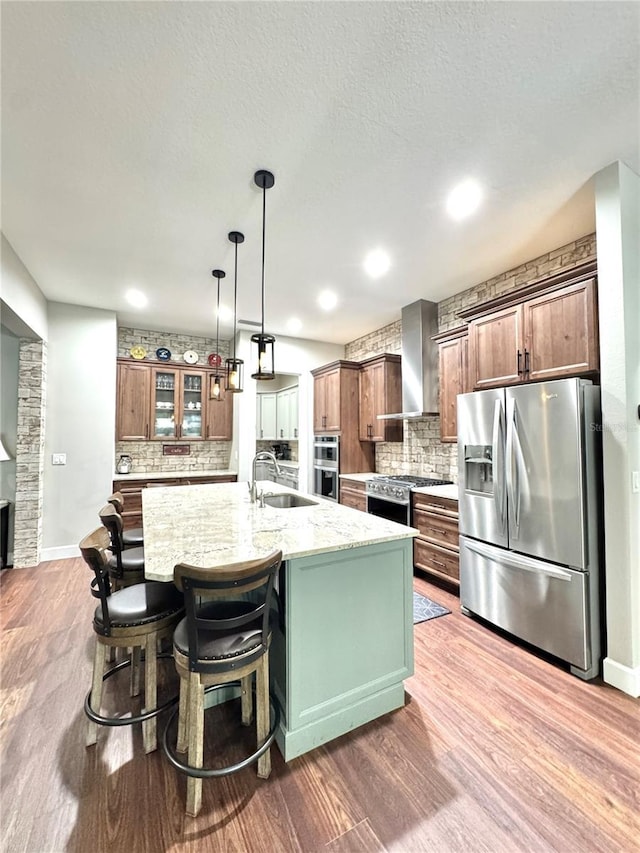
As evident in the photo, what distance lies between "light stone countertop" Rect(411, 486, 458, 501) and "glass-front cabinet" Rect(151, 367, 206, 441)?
3.52 metres

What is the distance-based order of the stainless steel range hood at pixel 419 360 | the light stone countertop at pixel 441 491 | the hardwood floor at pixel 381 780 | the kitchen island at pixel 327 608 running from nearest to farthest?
the hardwood floor at pixel 381 780 → the kitchen island at pixel 327 608 → the light stone countertop at pixel 441 491 → the stainless steel range hood at pixel 419 360

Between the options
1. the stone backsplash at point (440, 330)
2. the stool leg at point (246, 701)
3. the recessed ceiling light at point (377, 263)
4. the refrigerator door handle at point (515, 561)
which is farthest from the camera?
the recessed ceiling light at point (377, 263)

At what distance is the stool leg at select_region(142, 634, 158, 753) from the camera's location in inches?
67.1

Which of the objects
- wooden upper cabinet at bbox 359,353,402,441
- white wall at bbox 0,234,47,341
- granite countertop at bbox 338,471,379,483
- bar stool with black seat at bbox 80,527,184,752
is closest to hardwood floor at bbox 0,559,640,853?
bar stool with black seat at bbox 80,527,184,752

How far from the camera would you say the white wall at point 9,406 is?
13.5ft

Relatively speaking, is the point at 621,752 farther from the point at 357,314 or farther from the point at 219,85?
the point at 357,314

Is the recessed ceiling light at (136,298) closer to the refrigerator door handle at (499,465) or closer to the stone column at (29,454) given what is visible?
the stone column at (29,454)

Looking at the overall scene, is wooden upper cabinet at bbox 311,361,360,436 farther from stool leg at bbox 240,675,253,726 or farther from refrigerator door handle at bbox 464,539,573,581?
stool leg at bbox 240,675,253,726

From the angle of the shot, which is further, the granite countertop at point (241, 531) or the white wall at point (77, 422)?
the white wall at point (77, 422)

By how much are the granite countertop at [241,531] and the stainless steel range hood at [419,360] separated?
2.04 metres

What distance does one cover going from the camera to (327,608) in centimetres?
176

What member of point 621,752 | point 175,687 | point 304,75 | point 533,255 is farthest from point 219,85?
point 621,752

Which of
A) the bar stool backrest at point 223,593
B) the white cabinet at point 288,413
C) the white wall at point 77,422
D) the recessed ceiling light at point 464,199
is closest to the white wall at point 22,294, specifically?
the white wall at point 77,422

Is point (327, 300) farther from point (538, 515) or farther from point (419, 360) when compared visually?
point (538, 515)
